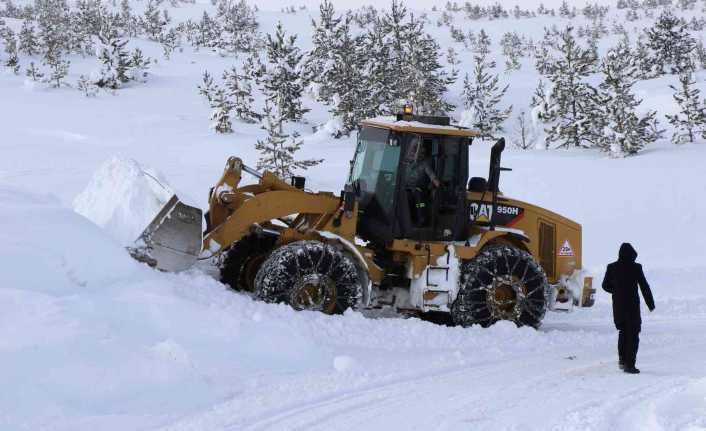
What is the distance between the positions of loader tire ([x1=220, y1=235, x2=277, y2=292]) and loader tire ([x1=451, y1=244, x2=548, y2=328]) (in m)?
2.36

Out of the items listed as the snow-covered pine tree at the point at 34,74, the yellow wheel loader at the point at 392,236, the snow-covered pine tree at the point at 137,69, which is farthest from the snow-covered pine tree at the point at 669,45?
the yellow wheel loader at the point at 392,236

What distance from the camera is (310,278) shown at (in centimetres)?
862

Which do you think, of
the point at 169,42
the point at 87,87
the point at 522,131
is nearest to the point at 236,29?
the point at 169,42

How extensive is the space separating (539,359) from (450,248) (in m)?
1.77

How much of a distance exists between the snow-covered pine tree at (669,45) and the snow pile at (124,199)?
1409 inches

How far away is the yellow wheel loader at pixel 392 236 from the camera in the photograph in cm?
877

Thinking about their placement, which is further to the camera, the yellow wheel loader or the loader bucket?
the yellow wheel loader

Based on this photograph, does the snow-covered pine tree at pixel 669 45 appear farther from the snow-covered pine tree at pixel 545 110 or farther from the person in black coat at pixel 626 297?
the person in black coat at pixel 626 297

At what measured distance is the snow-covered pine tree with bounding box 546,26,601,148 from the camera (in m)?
29.6

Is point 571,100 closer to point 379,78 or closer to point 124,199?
point 379,78

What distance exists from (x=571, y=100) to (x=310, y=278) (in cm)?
2453

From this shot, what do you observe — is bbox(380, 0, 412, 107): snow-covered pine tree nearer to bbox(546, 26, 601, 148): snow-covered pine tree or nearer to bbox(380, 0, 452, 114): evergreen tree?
bbox(380, 0, 452, 114): evergreen tree

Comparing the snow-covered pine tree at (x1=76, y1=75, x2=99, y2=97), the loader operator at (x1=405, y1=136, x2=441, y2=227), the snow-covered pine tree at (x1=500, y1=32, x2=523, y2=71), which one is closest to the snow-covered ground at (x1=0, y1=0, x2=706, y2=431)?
the loader operator at (x1=405, y1=136, x2=441, y2=227)

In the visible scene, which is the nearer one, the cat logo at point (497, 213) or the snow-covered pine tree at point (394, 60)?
the cat logo at point (497, 213)
